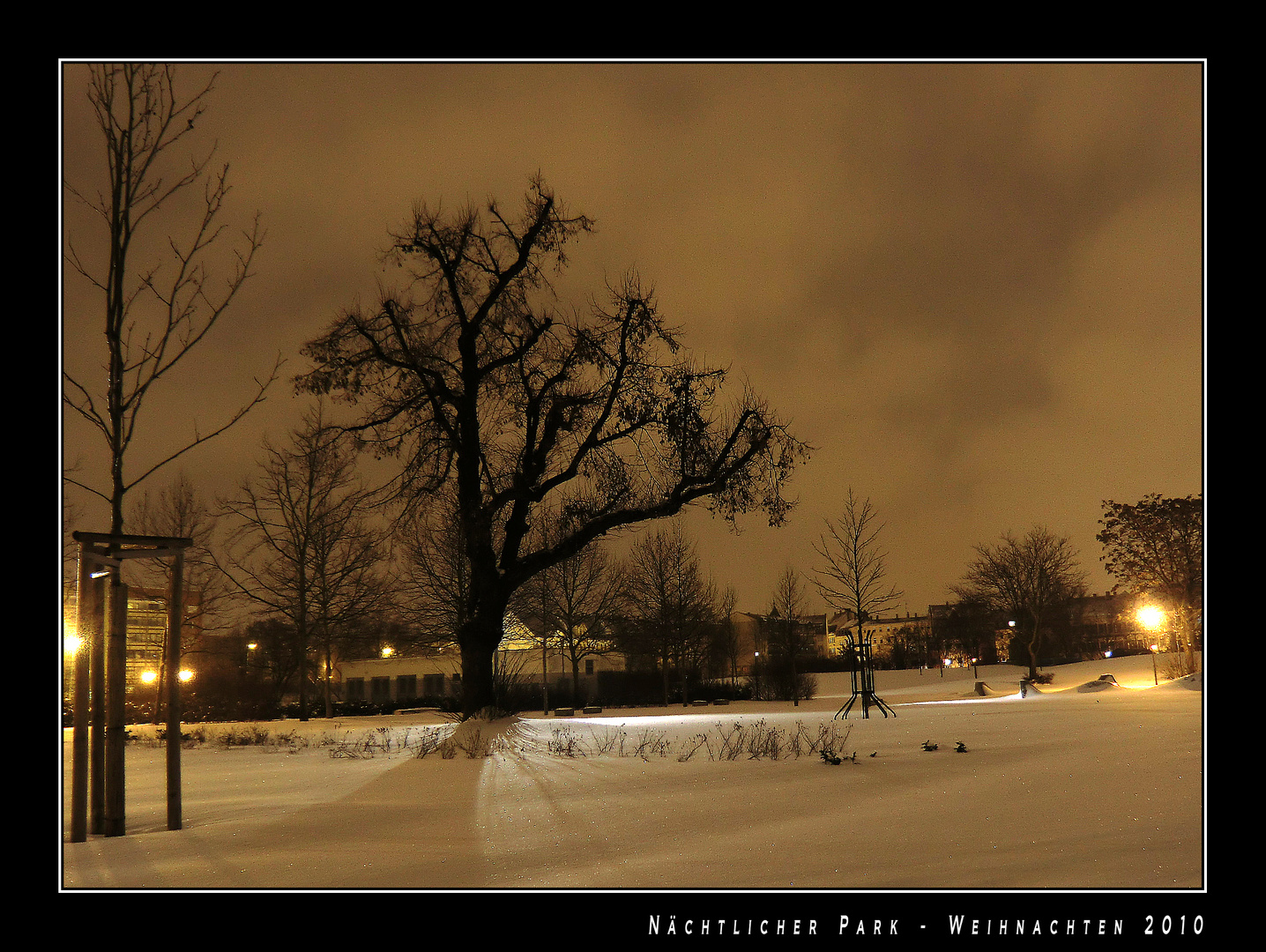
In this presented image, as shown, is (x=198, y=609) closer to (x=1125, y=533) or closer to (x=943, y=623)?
(x=1125, y=533)

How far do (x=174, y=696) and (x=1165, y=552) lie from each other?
28.3 meters

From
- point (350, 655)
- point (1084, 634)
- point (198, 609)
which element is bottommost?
point (1084, 634)

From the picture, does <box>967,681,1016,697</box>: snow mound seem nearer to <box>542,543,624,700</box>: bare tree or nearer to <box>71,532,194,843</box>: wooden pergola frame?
<box>542,543,624,700</box>: bare tree

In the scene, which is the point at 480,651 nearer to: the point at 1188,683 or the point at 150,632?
the point at 1188,683

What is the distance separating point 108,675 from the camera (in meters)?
7.27

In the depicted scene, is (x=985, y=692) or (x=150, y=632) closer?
(x=985, y=692)

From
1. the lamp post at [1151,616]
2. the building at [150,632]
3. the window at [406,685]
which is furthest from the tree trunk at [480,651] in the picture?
the window at [406,685]

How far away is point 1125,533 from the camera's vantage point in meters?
28.5

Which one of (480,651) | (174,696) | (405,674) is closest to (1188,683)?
(480,651)

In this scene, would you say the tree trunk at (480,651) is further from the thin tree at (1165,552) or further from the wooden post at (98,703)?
the thin tree at (1165,552)
